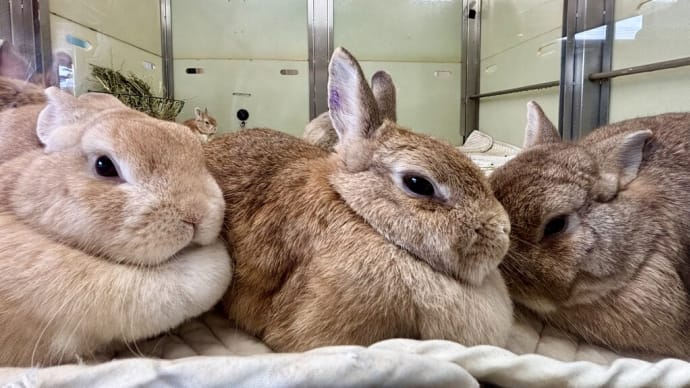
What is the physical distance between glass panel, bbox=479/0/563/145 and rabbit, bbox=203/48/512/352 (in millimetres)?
2481

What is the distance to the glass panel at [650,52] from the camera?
2035 millimetres

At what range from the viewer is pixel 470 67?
380cm

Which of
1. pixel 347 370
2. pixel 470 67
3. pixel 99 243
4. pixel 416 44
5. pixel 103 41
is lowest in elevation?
pixel 347 370

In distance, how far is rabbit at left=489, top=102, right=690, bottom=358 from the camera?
780 millimetres

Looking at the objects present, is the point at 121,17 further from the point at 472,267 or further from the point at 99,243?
the point at 472,267

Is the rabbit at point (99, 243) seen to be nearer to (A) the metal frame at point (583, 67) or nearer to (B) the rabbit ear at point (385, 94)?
(B) the rabbit ear at point (385, 94)

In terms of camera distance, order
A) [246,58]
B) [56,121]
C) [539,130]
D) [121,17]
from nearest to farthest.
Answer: [56,121]
[539,130]
[121,17]
[246,58]

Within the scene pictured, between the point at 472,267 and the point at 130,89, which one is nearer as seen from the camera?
the point at 472,267

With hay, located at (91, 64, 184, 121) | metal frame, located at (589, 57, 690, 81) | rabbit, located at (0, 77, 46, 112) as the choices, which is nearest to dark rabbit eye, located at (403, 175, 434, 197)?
rabbit, located at (0, 77, 46, 112)

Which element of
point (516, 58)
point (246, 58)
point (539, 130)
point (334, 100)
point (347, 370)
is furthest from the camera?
point (246, 58)

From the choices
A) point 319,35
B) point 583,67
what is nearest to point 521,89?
point 583,67

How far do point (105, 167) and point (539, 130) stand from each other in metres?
0.91

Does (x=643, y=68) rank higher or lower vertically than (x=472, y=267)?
higher

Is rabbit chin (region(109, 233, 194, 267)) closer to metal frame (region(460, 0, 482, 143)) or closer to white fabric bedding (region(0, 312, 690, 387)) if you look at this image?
white fabric bedding (region(0, 312, 690, 387))
